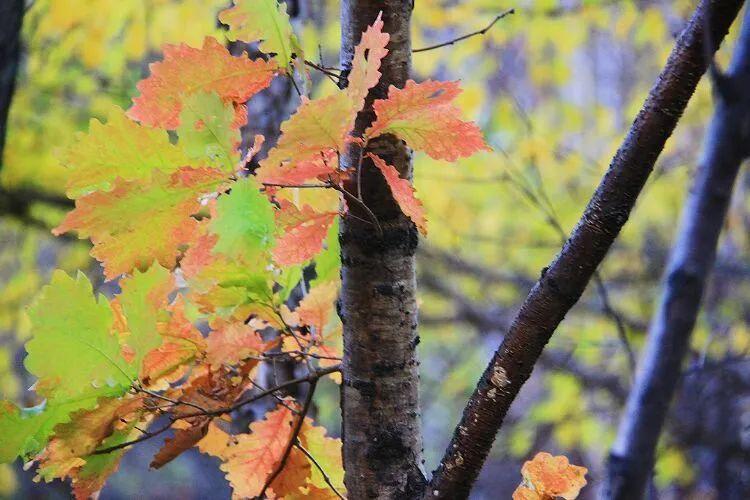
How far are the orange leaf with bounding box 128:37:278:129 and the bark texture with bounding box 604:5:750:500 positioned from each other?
1103mm

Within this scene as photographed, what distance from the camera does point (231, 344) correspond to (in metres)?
0.72

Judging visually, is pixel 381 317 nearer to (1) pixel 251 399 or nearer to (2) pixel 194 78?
(1) pixel 251 399

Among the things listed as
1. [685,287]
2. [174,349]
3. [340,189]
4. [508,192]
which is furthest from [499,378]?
[508,192]

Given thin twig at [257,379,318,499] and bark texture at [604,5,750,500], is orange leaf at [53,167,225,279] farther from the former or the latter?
bark texture at [604,5,750,500]

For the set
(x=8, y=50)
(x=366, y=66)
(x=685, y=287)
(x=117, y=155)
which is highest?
(x=685, y=287)

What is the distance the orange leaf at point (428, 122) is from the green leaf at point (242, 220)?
116 mm

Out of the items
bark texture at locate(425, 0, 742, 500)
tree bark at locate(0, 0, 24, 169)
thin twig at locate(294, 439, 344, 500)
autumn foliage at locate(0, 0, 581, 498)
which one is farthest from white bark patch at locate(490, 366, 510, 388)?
tree bark at locate(0, 0, 24, 169)

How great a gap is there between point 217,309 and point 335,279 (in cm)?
15

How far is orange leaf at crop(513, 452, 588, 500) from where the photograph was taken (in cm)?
68

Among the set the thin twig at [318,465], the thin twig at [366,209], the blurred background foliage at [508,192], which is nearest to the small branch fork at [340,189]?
the thin twig at [366,209]

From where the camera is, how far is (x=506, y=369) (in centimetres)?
65

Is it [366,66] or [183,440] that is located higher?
[366,66]

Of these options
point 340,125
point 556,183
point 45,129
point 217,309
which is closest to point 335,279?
point 217,309

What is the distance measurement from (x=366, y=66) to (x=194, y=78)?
17 centimetres
